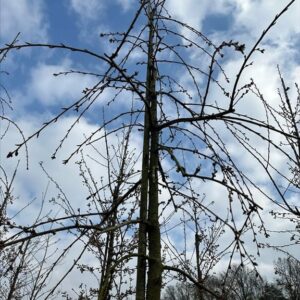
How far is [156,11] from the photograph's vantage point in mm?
3162

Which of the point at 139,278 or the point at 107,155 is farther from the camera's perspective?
the point at 107,155

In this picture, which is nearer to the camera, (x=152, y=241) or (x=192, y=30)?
(x=152, y=241)

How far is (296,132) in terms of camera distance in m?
6.96

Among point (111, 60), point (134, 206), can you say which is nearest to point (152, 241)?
point (111, 60)

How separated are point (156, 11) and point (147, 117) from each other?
87cm

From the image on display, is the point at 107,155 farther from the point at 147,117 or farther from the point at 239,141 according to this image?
the point at 239,141

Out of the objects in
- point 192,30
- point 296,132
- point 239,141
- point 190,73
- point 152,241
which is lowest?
point 152,241

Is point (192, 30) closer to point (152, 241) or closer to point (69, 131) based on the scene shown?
point (69, 131)

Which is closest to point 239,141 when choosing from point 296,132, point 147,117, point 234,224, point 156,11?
point 234,224

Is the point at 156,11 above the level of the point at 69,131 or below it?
above

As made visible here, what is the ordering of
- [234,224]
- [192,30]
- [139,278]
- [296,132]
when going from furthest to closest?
[296,132] < [192,30] < [234,224] < [139,278]

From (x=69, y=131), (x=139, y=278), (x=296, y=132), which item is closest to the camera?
(x=139, y=278)

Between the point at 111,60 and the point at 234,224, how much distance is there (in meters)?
1.12

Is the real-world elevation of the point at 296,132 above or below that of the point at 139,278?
above
